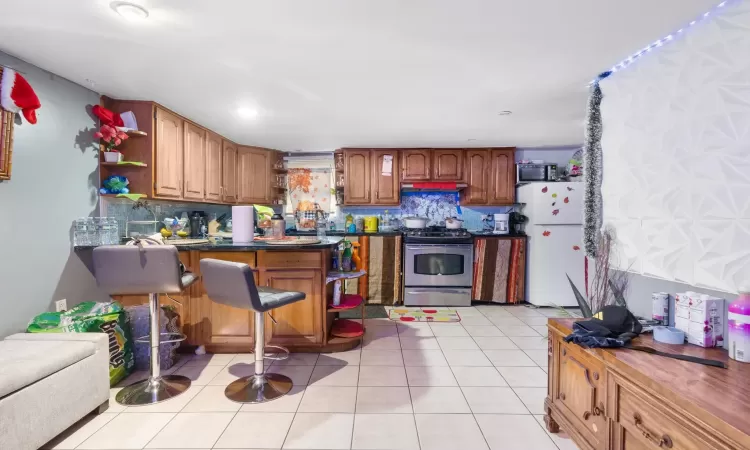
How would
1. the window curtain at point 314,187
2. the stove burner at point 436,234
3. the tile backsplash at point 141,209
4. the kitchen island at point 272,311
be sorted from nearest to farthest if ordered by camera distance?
the kitchen island at point 272,311
the tile backsplash at point 141,209
the stove burner at point 436,234
the window curtain at point 314,187

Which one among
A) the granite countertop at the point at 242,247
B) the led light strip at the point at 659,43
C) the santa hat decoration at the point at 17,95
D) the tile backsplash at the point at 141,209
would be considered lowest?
the granite countertop at the point at 242,247

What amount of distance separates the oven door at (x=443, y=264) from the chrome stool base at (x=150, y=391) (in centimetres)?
285

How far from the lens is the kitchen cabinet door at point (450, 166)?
4855 millimetres

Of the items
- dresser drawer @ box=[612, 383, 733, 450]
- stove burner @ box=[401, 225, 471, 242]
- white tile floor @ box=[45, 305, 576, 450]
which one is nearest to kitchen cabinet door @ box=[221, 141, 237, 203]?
white tile floor @ box=[45, 305, 576, 450]

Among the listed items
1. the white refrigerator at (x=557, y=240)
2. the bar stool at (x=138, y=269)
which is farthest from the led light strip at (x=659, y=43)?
the bar stool at (x=138, y=269)

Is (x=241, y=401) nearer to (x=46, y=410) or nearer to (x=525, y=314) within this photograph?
(x=46, y=410)

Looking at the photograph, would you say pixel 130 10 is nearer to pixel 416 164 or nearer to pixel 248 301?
pixel 248 301

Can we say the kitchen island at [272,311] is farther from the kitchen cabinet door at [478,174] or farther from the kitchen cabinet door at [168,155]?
the kitchen cabinet door at [478,174]

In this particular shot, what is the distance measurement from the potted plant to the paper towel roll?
42.6 inches

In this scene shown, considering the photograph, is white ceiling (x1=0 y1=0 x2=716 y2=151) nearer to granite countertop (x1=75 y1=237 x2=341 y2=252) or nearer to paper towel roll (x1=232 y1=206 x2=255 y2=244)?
paper towel roll (x1=232 y1=206 x2=255 y2=244)

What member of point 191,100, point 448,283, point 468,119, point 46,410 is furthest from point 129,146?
point 448,283

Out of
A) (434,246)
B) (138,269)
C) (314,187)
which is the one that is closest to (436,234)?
(434,246)

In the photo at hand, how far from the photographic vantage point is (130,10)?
66.2 inches

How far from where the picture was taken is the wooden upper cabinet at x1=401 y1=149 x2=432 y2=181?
4875 mm
